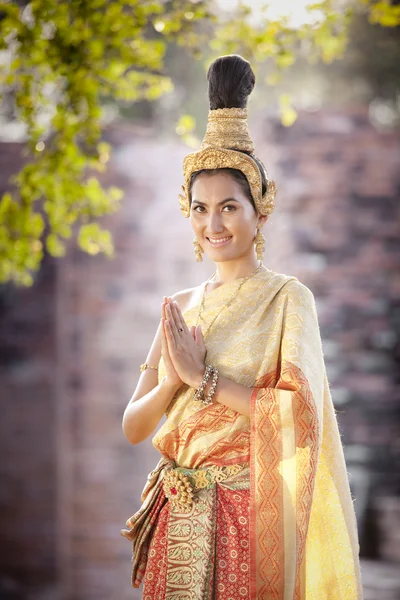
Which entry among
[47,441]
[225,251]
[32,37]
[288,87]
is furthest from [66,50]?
[288,87]

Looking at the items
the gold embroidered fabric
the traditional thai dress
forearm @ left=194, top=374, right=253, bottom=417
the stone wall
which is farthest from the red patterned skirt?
the stone wall

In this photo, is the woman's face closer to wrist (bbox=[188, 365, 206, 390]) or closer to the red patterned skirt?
wrist (bbox=[188, 365, 206, 390])

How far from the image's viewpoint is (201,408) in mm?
2205

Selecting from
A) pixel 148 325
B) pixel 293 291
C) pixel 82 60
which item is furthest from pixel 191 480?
pixel 148 325

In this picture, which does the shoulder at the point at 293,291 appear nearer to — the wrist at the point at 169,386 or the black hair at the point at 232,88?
the black hair at the point at 232,88

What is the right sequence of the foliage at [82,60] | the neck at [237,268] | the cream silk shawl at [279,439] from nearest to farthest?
the cream silk shawl at [279,439] < the neck at [237,268] < the foliage at [82,60]

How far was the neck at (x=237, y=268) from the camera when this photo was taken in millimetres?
2365

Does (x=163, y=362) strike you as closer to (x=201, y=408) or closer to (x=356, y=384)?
(x=201, y=408)

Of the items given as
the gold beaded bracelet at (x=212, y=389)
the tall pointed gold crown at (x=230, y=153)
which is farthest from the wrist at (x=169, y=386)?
the tall pointed gold crown at (x=230, y=153)

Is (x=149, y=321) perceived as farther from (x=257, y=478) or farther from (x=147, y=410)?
(x=257, y=478)

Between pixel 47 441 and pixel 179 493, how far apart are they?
3.72 meters

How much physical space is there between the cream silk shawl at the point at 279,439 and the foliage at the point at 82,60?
1.53 metres

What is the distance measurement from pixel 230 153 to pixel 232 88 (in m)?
0.19

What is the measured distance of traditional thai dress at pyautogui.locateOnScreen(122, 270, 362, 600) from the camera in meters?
2.11
